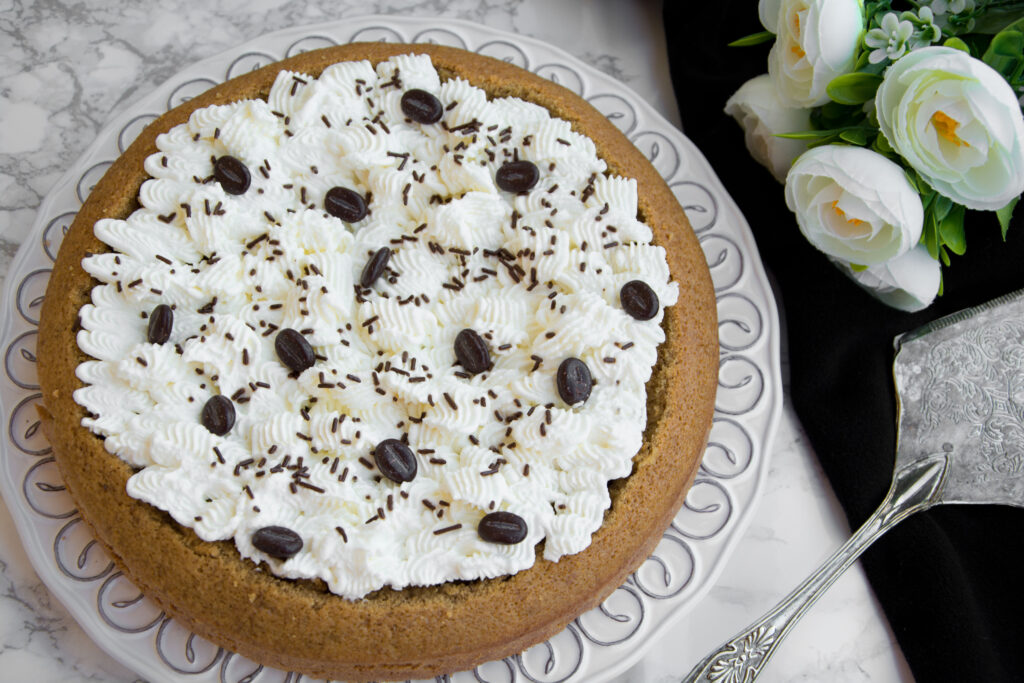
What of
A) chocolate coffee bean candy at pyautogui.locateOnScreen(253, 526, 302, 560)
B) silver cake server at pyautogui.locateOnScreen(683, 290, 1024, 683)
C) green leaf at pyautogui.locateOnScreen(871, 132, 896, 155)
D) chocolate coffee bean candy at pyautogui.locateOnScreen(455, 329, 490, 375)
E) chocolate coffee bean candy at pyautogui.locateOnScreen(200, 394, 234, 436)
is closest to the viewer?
chocolate coffee bean candy at pyautogui.locateOnScreen(253, 526, 302, 560)

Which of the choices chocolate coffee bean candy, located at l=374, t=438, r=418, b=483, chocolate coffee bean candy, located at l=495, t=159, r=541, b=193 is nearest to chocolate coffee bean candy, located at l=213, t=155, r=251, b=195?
chocolate coffee bean candy, located at l=495, t=159, r=541, b=193

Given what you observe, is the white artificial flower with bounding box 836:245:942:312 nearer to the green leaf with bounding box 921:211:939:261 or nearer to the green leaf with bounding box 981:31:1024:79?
the green leaf with bounding box 921:211:939:261

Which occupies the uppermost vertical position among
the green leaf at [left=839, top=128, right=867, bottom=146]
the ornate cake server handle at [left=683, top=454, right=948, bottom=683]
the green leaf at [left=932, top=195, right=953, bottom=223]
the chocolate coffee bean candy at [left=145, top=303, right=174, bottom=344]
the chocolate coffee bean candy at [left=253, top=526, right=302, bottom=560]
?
the green leaf at [left=839, top=128, right=867, bottom=146]

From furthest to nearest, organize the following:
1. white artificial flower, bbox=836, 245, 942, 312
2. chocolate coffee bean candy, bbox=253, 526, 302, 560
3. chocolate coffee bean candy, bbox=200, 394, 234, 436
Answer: white artificial flower, bbox=836, 245, 942, 312
chocolate coffee bean candy, bbox=200, 394, 234, 436
chocolate coffee bean candy, bbox=253, 526, 302, 560

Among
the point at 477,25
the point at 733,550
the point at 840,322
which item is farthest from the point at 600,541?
the point at 477,25

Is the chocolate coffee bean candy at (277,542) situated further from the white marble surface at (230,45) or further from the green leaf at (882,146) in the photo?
the green leaf at (882,146)

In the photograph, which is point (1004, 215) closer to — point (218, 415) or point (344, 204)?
point (344, 204)

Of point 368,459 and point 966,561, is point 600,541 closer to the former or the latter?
point 368,459
